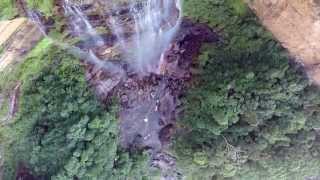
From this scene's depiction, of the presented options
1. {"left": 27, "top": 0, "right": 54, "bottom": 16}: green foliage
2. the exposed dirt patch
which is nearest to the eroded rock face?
the exposed dirt patch

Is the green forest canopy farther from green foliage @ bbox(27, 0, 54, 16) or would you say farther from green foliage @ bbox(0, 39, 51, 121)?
green foliage @ bbox(27, 0, 54, 16)

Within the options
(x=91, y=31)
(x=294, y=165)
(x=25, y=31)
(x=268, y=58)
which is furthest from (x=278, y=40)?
(x=25, y=31)

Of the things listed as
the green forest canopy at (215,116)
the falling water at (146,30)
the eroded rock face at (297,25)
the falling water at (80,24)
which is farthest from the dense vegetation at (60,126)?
the eroded rock face at (297,25)

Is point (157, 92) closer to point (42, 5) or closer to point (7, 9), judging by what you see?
point (42, 5)

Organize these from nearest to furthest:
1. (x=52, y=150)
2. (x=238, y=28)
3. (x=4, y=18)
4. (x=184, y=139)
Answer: (x=4, y=18), (x=52, y=150), (x=238, y=28), (x=184, y=139)

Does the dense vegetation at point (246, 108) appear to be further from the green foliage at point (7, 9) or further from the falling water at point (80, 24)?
the green foliage at point (7, 9)

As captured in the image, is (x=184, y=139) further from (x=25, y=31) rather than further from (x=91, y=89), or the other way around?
(x=25, y=31)
